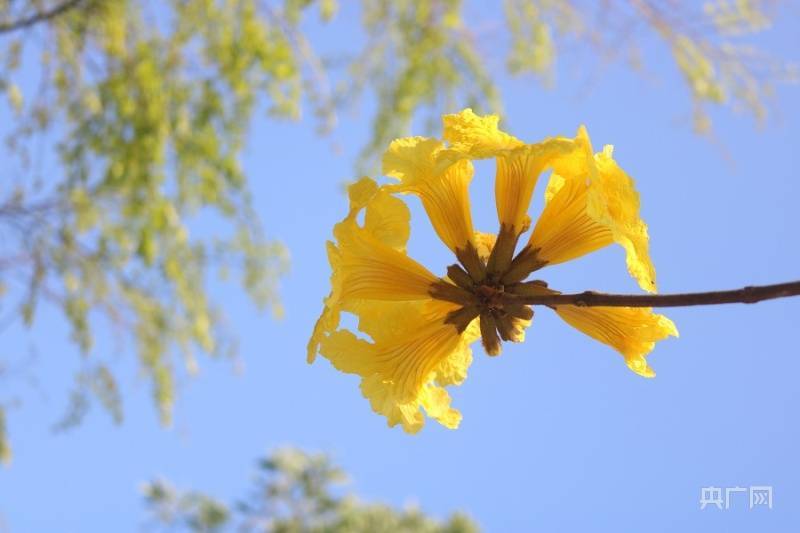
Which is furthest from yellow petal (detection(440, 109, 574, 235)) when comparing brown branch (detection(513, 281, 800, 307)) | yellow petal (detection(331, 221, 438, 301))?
brown branch (detection(513, 281, 800, 307))

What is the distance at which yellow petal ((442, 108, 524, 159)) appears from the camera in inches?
40.3

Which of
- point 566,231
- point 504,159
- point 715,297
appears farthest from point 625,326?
point 715,297

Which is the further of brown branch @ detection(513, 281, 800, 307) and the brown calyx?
the brown calyx

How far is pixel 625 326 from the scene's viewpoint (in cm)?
107

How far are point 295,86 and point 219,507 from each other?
23.6 ft

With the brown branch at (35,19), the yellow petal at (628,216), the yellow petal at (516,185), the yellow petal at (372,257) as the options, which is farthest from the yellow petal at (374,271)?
the brown branch at (35,19)

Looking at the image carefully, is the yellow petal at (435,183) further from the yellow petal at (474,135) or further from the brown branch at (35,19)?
the brown branch at (35,19)

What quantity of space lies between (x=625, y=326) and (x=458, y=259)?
22 centimetres

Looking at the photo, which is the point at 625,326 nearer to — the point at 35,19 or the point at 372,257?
the point at 372,257

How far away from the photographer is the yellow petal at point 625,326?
1.05 meters

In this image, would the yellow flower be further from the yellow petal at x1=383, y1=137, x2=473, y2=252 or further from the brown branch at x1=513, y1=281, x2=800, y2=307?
the brown branch at x1=513, y1=281, x2=800, y2=307

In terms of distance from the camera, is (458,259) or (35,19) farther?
(35,19)

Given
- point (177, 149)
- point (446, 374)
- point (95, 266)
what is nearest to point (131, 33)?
point (177, 149)

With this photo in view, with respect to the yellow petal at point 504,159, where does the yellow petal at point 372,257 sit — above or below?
below
